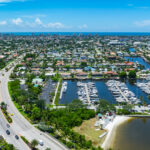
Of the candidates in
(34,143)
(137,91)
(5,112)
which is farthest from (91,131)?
(137,91)

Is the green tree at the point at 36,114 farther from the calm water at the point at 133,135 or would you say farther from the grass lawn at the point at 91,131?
the calm water at the point at 133,135

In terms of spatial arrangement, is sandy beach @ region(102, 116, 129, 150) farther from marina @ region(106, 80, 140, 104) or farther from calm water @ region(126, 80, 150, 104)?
calm water @ region(126, 80, 150, 104)

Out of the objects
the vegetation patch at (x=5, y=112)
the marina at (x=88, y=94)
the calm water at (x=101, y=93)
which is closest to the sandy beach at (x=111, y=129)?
the calm water at (x=101, y=93)

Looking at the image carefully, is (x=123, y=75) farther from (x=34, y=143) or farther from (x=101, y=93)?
(x=34, y=143)

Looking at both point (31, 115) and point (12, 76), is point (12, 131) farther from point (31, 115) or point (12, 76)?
point (12, 76)

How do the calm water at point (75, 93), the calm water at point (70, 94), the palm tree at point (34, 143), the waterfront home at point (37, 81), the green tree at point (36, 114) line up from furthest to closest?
the waterfront home at point (37, 81) < the calm water at point (75, 93) < the calm water at point (70, 94) < the green tree at point (36, 114) < the palm tree at point (34, 143)

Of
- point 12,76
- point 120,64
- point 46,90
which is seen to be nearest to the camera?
point 46,90

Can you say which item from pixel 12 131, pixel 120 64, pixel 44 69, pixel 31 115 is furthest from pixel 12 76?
pixel 120 64
